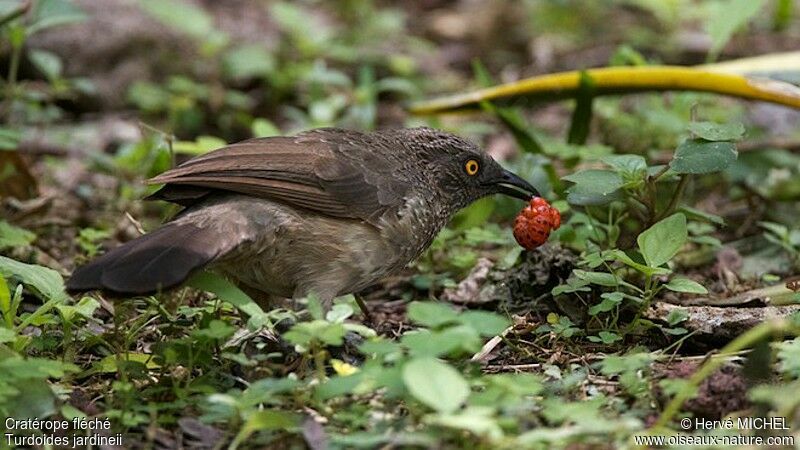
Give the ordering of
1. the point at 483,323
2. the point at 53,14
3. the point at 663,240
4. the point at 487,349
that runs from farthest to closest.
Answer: the point at 53,14, the point at 487,349, the point at 663,240, the point at 483,323

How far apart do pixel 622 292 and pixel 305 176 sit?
1.44 metres

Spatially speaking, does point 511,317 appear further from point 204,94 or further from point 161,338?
point 204,94

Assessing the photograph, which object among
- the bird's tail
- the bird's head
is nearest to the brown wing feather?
the bird's tail

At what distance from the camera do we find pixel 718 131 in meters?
4.89

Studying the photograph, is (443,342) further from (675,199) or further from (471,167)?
(471,167)

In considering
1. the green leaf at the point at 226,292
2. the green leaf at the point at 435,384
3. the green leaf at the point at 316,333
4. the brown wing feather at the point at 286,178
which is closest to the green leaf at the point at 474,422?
the green leaf at the point at 435,384

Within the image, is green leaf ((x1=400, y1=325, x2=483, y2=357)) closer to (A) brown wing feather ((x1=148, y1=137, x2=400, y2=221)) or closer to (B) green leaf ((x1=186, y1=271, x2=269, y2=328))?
(B) green leaf ((x1=186, y1=271, x2=269, y2=328))

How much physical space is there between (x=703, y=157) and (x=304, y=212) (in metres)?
1.70

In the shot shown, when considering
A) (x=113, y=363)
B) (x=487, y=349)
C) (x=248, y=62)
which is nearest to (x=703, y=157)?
(x=487, y=349)

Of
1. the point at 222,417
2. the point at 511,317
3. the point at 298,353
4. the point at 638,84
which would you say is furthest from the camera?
the point at 638,84

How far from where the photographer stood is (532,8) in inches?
438

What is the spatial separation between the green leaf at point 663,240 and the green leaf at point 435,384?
56.9 inches

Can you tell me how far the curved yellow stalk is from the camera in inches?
237

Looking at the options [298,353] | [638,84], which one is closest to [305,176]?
[298,353]
